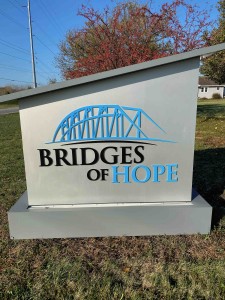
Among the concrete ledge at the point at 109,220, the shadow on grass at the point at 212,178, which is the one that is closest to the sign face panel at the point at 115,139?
the concrete ledge at the point at 109,220

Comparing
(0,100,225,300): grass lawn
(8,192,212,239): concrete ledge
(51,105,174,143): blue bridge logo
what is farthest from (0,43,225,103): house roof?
(0,100,225,300): grass lawn

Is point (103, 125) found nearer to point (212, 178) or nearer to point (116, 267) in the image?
point (116, 267)

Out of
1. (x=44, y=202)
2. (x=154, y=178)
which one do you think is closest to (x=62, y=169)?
(x=44, y=202)

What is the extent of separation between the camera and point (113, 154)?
3.29 metres

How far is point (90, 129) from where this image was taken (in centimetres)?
320

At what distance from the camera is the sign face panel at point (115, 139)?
3.14m

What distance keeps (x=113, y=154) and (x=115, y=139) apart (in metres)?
0.18

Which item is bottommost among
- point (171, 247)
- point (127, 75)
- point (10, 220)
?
point (171, 247)

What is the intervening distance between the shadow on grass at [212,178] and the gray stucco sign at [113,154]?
86 cm

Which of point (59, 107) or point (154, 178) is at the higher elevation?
point (59, 107)

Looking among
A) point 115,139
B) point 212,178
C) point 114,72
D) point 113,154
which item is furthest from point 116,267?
point 212,178

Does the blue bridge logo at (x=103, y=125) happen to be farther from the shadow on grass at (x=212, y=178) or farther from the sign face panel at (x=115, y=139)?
the shadow on grass at (x=212, y=178)

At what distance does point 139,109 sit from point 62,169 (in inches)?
44.2

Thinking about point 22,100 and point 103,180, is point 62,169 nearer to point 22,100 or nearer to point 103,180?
point 103,180
